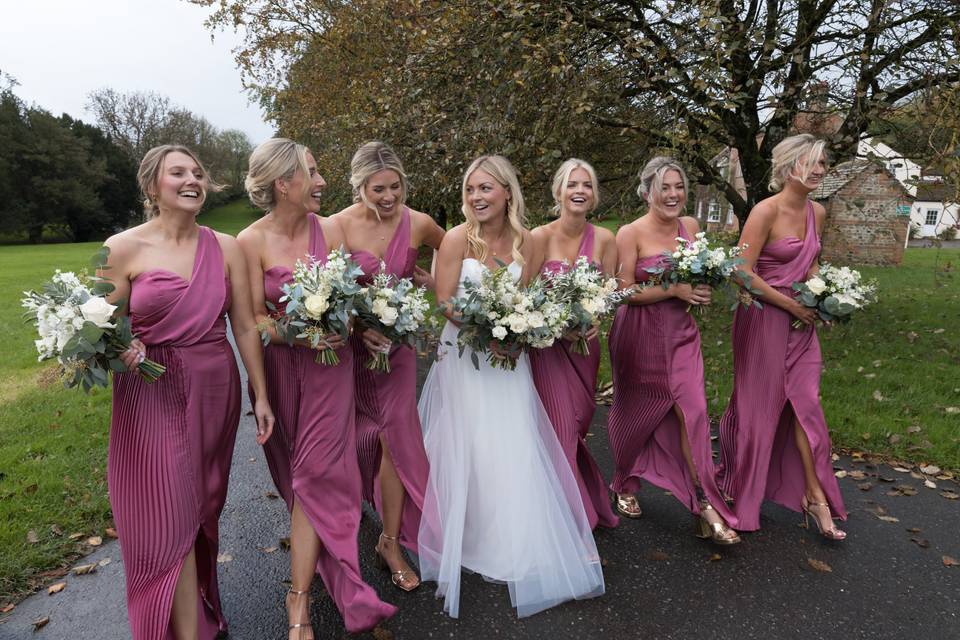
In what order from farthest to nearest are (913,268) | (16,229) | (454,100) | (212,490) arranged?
1. (16,229)
2. (913,268)
3. (454,100)
4. (212,490)

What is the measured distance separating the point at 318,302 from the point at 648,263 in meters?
2.50

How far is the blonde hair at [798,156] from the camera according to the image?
4.13 meters

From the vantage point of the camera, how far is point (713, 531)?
420 centimetres

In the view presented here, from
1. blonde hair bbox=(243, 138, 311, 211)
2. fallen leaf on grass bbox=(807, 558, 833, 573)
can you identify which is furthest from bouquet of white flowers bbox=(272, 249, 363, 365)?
fallen leaf on grass bbox=(807, 558, 833, 573)

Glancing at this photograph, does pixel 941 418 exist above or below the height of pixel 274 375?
below

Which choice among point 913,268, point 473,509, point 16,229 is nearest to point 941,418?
point 473,509

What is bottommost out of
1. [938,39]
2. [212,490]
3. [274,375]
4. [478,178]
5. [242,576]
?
[242,576]

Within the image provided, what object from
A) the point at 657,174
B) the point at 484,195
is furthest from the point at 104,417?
the point at 657,174

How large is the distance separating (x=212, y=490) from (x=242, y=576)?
113 centimetres

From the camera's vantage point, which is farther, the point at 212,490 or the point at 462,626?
the point at 462,626

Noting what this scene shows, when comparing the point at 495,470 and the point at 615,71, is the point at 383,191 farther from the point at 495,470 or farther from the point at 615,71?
the point at 615,71

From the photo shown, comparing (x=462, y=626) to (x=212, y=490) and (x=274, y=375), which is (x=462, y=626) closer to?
(x=212, y=490)

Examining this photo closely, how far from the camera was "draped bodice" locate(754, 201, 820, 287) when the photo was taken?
438 centimetres

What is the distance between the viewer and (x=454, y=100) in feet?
26.2
